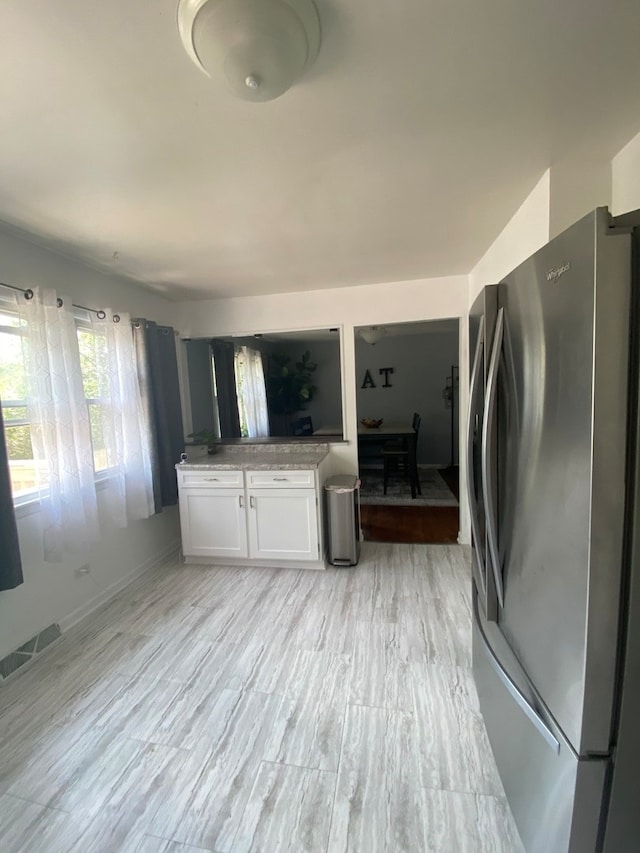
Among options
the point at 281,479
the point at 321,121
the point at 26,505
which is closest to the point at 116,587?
the point at 26,505

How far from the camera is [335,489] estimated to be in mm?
2938

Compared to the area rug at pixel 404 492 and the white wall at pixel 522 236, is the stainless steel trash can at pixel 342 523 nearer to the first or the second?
the area rug at pixel 404 492

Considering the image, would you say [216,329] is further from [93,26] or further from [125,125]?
[93,26]

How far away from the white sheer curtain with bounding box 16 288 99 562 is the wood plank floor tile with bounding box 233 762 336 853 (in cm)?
170

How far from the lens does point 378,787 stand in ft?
4.32

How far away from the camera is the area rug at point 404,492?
15.1ft

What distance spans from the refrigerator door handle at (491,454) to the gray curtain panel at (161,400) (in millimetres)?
2625

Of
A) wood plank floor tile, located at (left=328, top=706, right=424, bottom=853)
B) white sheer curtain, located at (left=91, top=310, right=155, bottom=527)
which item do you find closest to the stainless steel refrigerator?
wood plank floor tile, located at (left=328, top=706, right=424, bottom=853)

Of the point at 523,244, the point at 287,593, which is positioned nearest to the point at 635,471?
the point at 523,244

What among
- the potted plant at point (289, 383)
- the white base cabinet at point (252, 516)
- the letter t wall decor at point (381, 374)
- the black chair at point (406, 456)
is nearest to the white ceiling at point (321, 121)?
the white base cabinet at point (252, 516)

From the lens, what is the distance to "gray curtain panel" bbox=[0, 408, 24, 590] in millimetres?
1807

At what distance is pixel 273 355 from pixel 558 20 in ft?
12.0

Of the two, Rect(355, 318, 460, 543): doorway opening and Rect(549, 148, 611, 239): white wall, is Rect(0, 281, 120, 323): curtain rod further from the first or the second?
Rect(355, 318, 460, 543): doorway opening

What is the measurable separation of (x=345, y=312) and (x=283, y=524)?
1939mm
